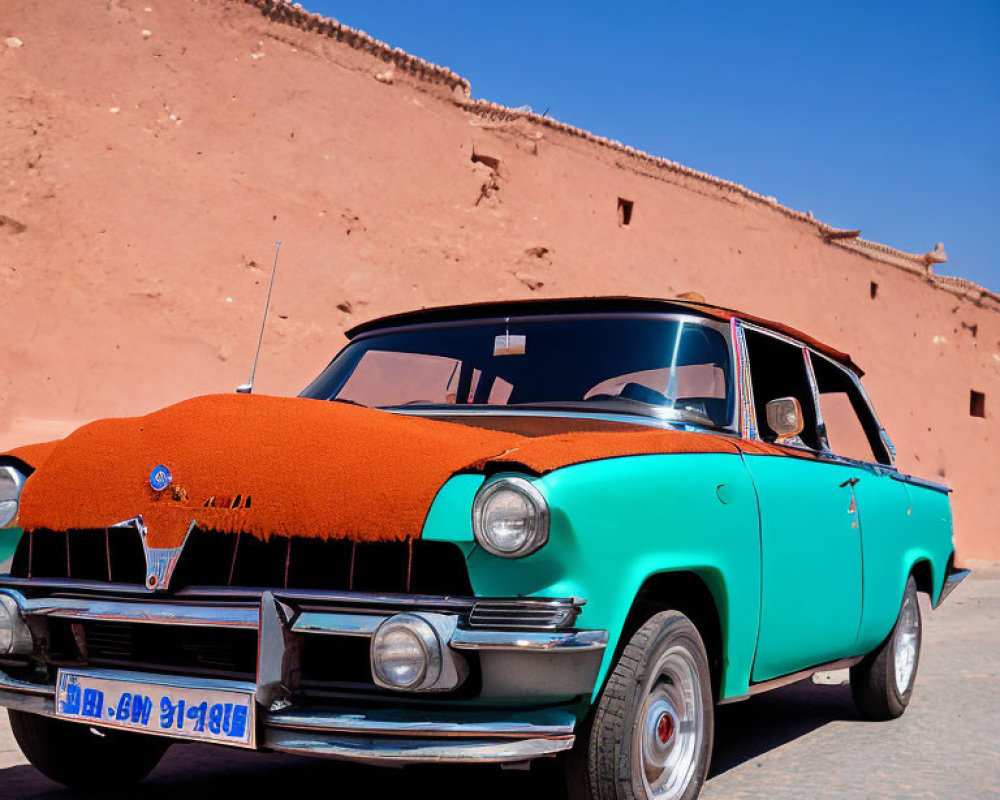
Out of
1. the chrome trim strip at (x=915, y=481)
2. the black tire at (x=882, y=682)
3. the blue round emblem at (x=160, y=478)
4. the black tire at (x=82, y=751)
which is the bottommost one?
the black tire at (x=82, y=751)

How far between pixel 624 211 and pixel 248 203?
7.89 m

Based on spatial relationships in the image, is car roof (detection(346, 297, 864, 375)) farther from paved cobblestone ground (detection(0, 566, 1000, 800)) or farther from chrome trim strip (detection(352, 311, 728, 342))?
paved cobblestone ground (detection(0, 566, 1000, 800))

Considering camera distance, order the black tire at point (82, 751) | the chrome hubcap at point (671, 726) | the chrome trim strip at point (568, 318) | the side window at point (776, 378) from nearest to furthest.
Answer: the chrome hubcap at point (671, 726) < the black tire at point (82, 751) < the chrome trim strip at point (568, 318) < the side window at point (776, 378)

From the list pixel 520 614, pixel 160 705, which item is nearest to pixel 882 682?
pixel 520 614

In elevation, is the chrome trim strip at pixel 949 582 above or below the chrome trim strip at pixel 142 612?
above

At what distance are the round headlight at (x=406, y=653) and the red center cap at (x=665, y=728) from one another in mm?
831

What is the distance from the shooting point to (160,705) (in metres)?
2.50

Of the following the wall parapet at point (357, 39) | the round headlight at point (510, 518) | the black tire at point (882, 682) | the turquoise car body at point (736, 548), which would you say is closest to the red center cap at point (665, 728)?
the turquoise car body at point (736, 548)

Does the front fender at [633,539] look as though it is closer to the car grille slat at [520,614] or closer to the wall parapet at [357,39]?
the car grille slat at [520,614]

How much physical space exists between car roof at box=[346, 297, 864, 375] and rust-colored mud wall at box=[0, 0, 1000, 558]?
29.0ft

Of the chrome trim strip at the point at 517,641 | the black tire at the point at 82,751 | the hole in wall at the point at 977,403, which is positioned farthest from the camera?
the hole in wall at the point at 977,403

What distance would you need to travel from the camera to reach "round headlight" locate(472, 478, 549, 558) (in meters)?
2.33

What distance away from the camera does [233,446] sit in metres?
2.70

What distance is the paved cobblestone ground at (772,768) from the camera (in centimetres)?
339
